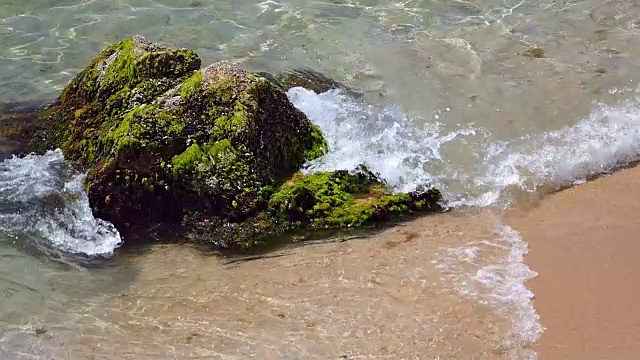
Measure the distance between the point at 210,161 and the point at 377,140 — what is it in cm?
211

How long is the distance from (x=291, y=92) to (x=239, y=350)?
444cm

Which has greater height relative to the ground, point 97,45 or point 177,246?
point 97,45

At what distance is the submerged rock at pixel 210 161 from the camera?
657cm

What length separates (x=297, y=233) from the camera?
21.3 feet

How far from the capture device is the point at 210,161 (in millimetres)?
6590

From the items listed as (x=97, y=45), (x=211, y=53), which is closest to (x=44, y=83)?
(x=97, y=45)

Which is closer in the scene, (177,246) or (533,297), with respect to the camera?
(533,297)

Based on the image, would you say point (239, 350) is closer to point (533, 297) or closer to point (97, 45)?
point (533, 297)

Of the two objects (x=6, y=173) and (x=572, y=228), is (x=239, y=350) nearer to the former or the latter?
(x=572, y=228)

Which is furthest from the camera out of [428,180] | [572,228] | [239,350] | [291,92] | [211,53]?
[211,53]

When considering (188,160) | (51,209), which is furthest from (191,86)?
(51,209)

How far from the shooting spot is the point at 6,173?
7.32 metres

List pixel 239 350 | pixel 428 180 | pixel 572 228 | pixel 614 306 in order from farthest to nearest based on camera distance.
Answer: pixel 428 180 → pixel 572 228 → pixel 614 306 → pixel 239 350

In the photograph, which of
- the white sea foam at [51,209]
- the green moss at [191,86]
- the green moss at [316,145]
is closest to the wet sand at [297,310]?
the white sea foam at [51,209]
